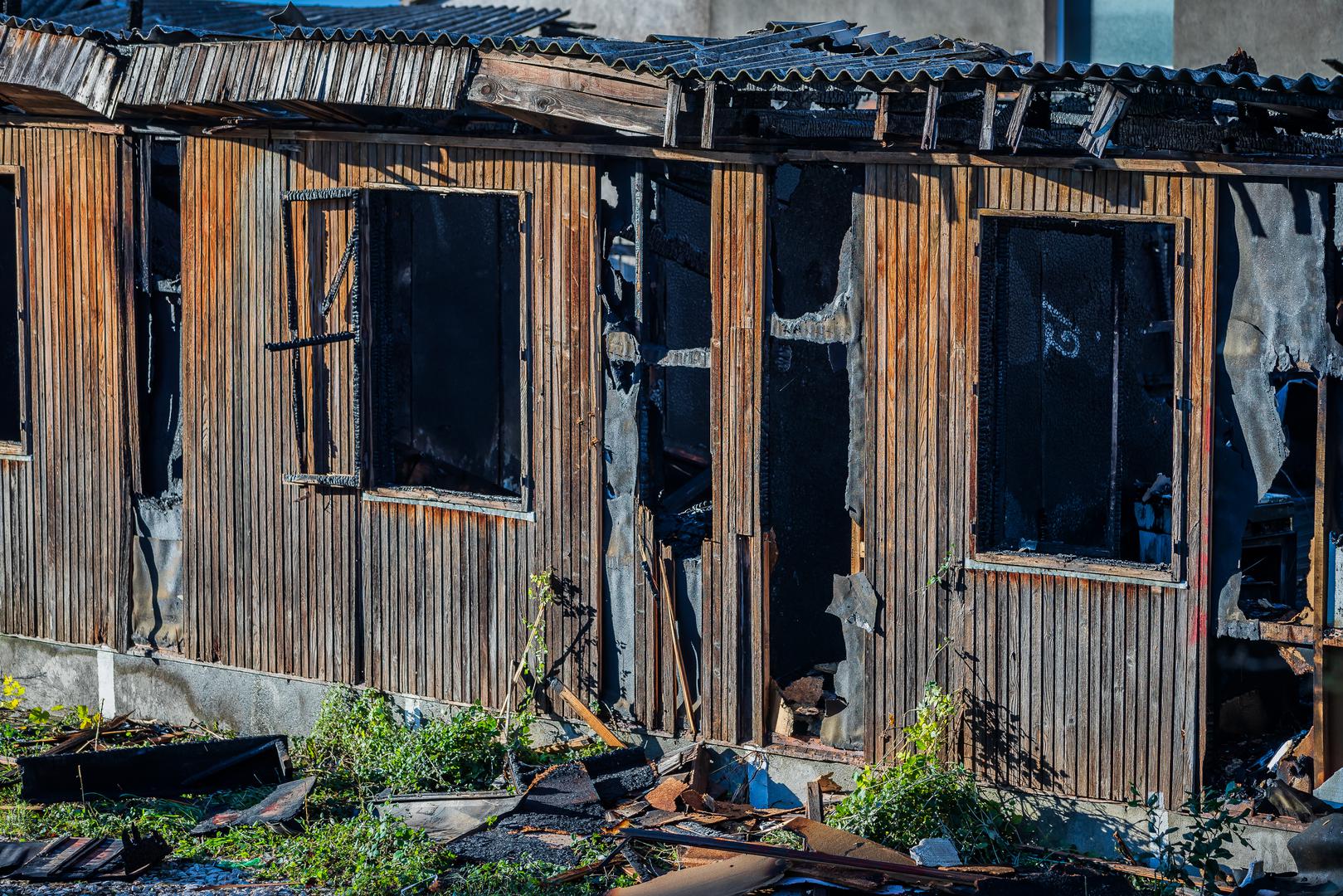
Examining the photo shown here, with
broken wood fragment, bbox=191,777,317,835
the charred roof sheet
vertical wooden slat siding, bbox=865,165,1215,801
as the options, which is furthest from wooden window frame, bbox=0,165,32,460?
vertical wooden slat siding, bbox=865,165,1215,801

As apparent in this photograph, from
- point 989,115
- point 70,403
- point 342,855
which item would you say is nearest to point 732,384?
point 989,115

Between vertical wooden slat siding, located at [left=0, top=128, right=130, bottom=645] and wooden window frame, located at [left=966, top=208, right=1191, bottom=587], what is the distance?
5.67 m

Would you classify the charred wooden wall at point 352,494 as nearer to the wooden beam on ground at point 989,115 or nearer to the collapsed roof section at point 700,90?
the collapsed roof section at point 700,90

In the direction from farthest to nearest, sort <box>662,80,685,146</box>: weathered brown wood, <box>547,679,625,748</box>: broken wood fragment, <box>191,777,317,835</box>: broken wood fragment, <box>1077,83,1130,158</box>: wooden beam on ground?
<box>547,679,625,748</box>: broken wood fragment, <box>191,777,317,835</box>: broken wood fragment, <box>662,80,685,146</box>: weathered brown wood, <box>1077,83,1130,158</box>: wooden beam on ground

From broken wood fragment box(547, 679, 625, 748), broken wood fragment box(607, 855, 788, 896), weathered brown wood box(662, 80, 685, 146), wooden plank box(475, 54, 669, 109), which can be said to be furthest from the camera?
broken wood fragment box(547, 679, 625, 748)

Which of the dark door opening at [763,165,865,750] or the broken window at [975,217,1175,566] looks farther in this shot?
the broken window at [975,217,1175,566]

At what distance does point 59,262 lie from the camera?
36.8 feet

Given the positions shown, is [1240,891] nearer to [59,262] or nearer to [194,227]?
[194,227]

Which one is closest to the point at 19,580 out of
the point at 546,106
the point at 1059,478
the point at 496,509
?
the point at 496,509

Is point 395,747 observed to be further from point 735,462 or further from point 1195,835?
point 1195,835

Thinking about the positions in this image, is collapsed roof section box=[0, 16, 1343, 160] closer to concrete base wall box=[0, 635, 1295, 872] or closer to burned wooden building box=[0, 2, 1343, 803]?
burned wooden building box=[0, 2, 1343, 803]

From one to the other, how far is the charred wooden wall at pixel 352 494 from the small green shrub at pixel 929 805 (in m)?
1.91

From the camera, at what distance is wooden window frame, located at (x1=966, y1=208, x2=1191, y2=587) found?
804cm

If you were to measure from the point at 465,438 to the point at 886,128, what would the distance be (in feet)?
18.7
